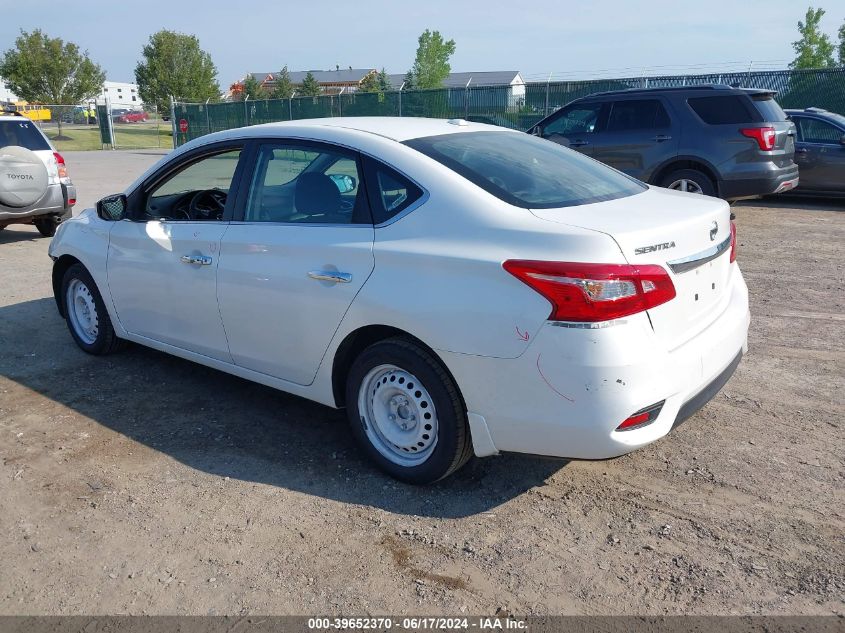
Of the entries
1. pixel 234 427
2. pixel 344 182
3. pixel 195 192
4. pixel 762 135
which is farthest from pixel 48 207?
pixel 762 135

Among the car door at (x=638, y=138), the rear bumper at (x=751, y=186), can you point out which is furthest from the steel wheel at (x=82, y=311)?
the rear bumper at (x=751, y=186)

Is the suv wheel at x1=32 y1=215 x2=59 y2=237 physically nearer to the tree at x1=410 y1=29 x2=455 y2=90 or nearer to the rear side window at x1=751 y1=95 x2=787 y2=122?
the rear side window at x1=751 y1=95 x2=787 y2=122

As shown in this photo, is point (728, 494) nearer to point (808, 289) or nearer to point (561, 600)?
point (561, 600)

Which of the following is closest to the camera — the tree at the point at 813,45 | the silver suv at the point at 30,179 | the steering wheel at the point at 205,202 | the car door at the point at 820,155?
the steering wheel at the point at 205,202

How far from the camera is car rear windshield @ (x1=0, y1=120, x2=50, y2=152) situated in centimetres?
1013

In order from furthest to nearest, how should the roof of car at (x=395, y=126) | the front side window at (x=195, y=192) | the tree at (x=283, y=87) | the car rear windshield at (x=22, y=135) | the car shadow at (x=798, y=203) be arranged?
the tree at (x=283, y=87) < the car shadow at (x=798, y=203) < the car rear windshield at (x=22, y=135) < the front side window at (x=195, y=192) < the roof of car at (x=395, y=126)

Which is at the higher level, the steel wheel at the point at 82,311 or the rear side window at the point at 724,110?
the rear side window at the point at 724,110

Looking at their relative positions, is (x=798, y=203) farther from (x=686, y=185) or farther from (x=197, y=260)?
(x=197, y=260)

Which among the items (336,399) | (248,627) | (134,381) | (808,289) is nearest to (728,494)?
(336,399)

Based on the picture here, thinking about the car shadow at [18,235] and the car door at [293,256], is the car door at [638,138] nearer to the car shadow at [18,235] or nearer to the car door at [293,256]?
the car door at [293,256]

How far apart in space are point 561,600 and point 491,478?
971 mm

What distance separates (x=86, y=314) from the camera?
5.62m

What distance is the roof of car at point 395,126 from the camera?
3979mm

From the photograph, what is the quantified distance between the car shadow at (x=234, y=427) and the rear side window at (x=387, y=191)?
4.25 feet
